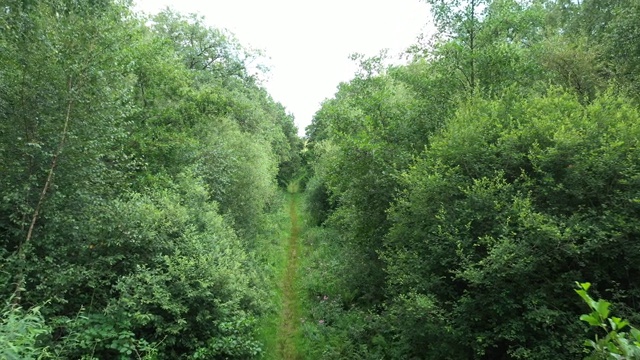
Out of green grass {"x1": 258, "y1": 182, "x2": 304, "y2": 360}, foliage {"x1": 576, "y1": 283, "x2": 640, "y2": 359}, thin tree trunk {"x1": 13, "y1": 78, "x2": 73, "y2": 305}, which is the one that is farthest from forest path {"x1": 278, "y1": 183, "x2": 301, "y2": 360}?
foliage {"x1": 576, "y1": 283, "x2": 640, "y2": 359}

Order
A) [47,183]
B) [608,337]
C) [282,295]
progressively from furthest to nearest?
[282,295] → [47,183] → [608,337]

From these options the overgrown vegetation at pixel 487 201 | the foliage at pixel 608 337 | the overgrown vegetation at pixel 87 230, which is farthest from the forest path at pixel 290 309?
the foliage at pixel 608 337

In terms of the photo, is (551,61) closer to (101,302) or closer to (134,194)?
(134,194)

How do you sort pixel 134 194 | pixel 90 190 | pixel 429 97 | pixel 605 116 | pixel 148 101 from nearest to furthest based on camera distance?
pixel 605 116 < pixel 90 190 < pixel 134 194 < pixel 429 97 < pixel 148 101

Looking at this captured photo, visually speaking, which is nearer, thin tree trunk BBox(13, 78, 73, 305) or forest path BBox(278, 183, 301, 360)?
thin tree trunk BBox(13, 78, 73, 305)

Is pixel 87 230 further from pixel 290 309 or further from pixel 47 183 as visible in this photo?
pixel 290 309

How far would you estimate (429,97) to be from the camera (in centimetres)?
1329

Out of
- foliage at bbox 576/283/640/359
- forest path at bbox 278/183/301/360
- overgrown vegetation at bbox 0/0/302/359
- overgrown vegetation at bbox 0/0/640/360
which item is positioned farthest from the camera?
forest path at bbox 278/183/301/360

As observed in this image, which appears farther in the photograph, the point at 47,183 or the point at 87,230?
the point at 87,230

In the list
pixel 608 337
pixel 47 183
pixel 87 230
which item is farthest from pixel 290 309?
pixel 608 337

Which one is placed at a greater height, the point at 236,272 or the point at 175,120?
the point at 175,120

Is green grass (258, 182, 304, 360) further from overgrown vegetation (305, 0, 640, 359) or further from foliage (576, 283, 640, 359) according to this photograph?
foliage (576, 283, 640, 359)

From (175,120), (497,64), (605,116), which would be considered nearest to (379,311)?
(605,116)

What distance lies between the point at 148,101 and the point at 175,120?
3.99 ft
